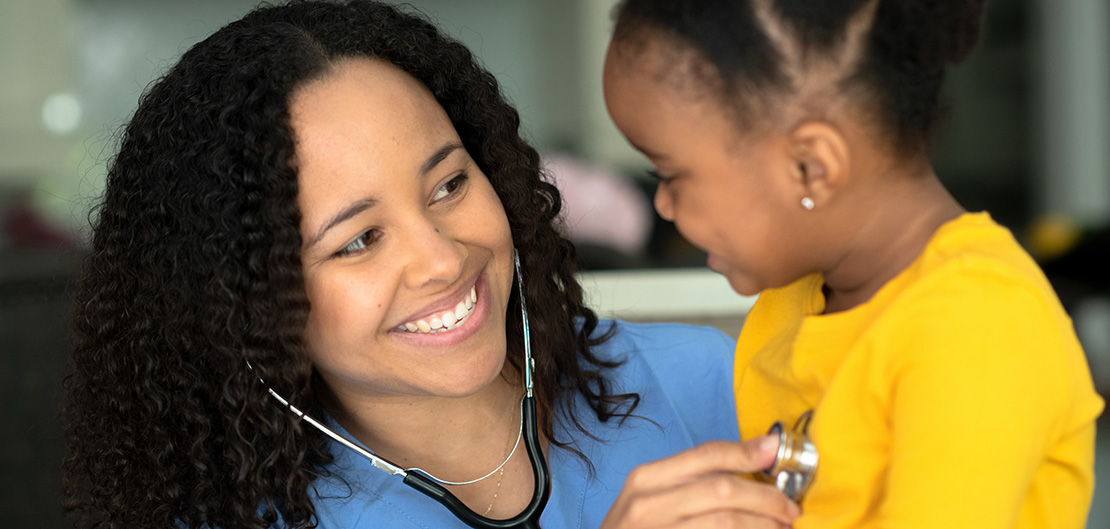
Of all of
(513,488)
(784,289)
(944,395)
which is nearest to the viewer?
(944,395)

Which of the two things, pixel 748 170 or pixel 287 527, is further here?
pixel 287 527

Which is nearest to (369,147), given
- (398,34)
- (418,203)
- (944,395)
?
(418,203)

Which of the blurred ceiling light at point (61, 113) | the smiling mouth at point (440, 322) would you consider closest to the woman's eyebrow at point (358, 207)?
the smiling mouth at point (440, 322)

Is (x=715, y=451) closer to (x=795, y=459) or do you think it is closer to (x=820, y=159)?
(x=795, y=459)

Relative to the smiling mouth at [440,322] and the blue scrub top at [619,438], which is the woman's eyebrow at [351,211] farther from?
the blue scrub top at [619,438]

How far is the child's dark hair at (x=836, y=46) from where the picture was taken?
2.37ft

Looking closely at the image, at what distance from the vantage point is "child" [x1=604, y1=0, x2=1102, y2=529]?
0.67 metres

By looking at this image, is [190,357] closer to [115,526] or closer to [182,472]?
[182,472]

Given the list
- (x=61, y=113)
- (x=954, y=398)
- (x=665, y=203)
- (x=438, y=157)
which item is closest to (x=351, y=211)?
(x=438, y=157)

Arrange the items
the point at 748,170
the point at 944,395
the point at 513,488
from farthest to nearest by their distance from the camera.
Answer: the point at 513,488 → the point at 748,170 → the point at 944,395

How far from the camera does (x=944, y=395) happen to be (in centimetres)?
67

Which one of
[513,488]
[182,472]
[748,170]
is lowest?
[513,488]

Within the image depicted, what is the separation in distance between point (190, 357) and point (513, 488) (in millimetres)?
466

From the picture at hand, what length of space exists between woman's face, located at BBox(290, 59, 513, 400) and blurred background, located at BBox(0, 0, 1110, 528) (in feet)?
2.56
